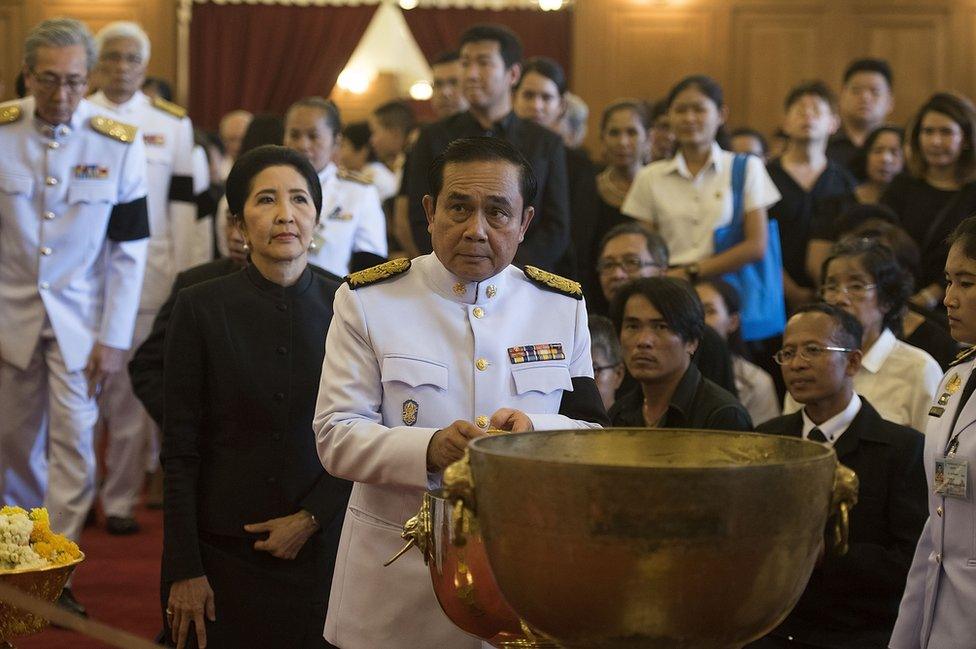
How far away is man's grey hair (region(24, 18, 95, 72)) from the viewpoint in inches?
155

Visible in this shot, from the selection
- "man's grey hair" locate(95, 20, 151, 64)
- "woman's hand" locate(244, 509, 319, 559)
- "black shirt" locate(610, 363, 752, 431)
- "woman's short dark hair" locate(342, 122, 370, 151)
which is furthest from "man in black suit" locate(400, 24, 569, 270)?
"woman's short dark hair" locate(342, 122, 370, 151)

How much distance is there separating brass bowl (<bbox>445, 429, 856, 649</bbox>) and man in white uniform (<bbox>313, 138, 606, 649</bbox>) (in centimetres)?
65

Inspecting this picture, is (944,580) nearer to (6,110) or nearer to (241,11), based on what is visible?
(6,110)

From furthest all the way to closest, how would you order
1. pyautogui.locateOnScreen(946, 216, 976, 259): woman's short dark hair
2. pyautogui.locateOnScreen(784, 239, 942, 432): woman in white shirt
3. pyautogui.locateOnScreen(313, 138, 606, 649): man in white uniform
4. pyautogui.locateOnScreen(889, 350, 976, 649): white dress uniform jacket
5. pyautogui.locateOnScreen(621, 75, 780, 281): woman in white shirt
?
pyautogui.locateOnScreen(621, 75, 780, 281): woman in white shirt < pyautogui.locateOnScreen(784, 239, 942, 432): woman in white shirt < pyautogui.locateOnScreen(946, 216, 976, 259): woman's short dark hair < pyautogui.locateOnScreen(889, 350, 976, 649): white dress uniform jacket < pyautogui.locateOnScreen(313, 138, 606, 649): man in white uniform

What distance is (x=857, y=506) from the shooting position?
3016mm

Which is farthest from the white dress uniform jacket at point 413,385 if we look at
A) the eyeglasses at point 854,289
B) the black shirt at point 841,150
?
the black shirt at point 841,150

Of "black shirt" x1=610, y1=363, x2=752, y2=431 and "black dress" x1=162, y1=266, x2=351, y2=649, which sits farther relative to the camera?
"black shirt" x1=610, y1=363, x2=752, y2=431

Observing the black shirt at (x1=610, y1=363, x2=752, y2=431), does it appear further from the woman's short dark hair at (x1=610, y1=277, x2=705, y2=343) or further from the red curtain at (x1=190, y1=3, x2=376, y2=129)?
the red curtain at (x1=190, y1=3, x2=376, y2=129)

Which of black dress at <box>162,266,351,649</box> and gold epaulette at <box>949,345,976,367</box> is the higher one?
gold epaulette at <box>949,345,976,367</box>

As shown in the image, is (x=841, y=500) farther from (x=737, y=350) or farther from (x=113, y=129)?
(x=113, y=129)

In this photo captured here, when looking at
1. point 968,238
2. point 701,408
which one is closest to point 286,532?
point 701,408

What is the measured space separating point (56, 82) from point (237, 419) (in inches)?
75.4

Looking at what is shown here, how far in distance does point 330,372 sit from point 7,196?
2.51 metres

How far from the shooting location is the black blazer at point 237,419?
2535 millimetres
